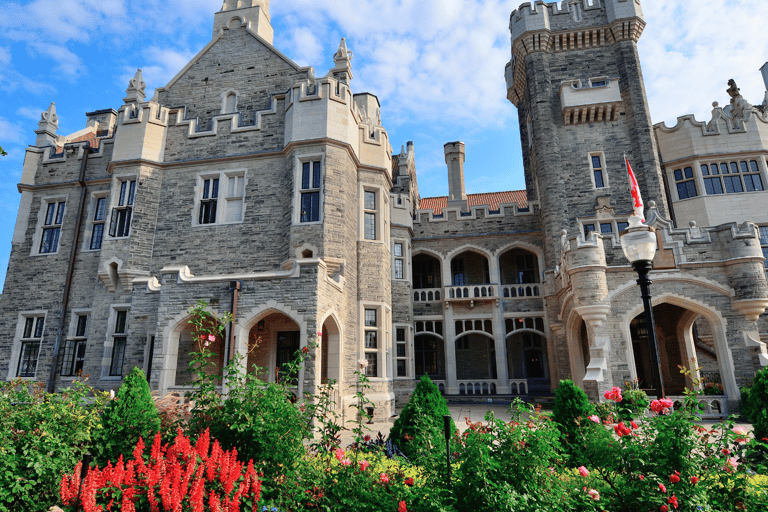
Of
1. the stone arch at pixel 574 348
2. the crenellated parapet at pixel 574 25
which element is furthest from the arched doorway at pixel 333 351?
the crenellated parapet at pixel 574 25

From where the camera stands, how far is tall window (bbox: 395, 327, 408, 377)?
16.8 metres

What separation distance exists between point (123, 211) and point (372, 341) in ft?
31.2

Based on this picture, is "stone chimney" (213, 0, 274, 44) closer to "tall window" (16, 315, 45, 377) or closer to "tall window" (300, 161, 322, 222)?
"tall window" (300, 161, 322, 222)

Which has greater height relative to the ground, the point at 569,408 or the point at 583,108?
the point at 583,108

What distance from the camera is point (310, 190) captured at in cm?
1404

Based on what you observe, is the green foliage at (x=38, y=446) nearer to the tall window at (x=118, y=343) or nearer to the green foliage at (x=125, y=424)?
the green foliage at (x=125, y=424)

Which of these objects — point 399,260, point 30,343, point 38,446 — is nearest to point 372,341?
point 399,260

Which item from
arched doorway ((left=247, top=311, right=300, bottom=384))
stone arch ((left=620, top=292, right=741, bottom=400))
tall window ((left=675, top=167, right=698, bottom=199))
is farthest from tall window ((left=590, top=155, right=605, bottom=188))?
arched doorway ((left=247, top=311, right=300, bottom=384))

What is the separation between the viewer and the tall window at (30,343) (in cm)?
1519

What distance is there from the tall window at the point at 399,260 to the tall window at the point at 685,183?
11.4 meters

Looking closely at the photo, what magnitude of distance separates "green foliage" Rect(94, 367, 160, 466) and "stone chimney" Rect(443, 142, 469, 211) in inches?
773

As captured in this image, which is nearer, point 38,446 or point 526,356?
point 38,446

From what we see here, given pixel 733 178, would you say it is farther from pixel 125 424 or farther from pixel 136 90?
pixel 136 90

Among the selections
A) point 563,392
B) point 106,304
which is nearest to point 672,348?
point 563,392
